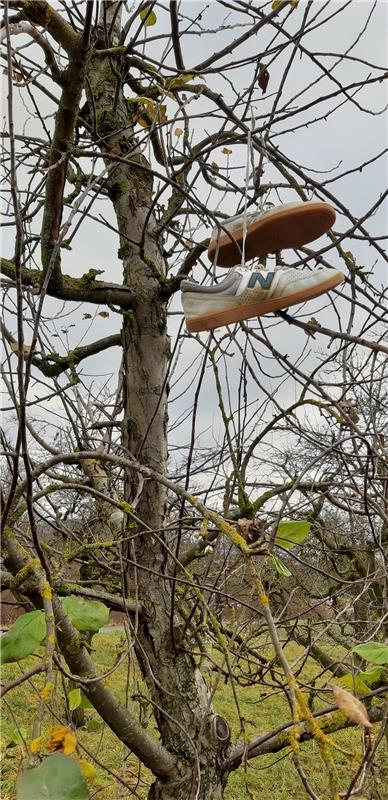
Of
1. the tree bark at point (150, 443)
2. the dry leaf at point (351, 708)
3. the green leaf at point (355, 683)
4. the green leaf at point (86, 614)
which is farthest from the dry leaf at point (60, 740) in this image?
the tree bark at point (150, 443)

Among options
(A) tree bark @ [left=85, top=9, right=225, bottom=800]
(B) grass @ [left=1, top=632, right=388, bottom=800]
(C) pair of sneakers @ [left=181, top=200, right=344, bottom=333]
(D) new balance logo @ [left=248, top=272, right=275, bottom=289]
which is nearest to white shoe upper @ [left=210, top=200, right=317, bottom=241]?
(C) pair of sneakers @ [left=181, top=200, right=344, bottom=333]

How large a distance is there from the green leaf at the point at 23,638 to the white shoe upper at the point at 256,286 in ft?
2.06

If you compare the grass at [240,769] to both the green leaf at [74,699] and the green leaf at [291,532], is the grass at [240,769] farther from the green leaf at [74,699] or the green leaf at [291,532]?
the green leaf at [291,532]

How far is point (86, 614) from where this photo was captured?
944 millimetres

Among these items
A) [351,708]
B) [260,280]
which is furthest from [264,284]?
[351,708]

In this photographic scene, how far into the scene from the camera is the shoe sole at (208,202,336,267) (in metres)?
1.18

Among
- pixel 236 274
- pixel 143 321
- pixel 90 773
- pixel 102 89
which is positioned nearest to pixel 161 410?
pixel 143 321

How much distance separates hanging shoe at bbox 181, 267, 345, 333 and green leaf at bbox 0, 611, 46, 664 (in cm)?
61

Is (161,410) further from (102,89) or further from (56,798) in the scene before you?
(56,798)

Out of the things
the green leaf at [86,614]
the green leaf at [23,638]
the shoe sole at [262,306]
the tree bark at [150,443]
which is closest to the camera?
the green leaf at [23,638]

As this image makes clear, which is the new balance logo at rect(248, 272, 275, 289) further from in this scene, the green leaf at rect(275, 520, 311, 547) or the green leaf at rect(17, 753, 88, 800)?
the green leaf at rect(17, 753, 88, 800)

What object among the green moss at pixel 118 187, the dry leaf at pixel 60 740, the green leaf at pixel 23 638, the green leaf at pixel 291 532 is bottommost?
the dry leaf at pixel 60 740

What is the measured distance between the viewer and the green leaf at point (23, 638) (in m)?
0.81

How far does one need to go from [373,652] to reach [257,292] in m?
0.65
